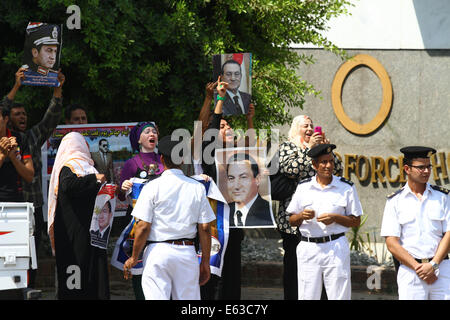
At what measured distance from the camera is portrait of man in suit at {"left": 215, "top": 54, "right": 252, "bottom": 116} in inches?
298

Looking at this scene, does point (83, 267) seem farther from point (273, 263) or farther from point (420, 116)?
point (420, 116)

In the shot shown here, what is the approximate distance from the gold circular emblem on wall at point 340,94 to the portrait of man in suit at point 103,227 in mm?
7010

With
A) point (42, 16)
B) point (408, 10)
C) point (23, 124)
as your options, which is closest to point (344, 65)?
point (408, 10)

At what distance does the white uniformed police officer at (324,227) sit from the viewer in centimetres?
655

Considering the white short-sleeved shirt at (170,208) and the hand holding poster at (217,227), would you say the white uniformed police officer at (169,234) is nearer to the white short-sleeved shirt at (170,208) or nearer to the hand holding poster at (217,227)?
the white short-sleeved shirt at (170,208)

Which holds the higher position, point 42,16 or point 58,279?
point 42,16

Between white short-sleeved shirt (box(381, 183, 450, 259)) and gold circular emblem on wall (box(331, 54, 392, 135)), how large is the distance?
7.08m

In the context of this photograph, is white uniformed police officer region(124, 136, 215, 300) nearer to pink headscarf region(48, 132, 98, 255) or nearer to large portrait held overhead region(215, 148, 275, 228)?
pink headscarf region(48, 132, 98, 255)

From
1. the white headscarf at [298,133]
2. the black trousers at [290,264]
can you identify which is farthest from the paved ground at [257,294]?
the white headscarf at [298,133]

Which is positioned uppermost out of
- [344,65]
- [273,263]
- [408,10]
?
[408,10]

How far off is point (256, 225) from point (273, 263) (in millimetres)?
2689

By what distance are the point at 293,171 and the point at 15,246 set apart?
2752 mm
